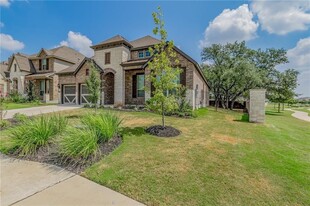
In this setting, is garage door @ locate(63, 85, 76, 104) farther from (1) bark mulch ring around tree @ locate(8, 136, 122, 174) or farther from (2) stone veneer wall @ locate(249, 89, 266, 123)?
(2) stone veneer wall @ locate(249, 89, 266, 123)

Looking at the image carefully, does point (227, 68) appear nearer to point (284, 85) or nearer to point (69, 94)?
point (284, 85)

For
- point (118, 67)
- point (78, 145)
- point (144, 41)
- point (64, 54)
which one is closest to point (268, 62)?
point (144, 41)

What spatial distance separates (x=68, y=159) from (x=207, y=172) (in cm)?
401

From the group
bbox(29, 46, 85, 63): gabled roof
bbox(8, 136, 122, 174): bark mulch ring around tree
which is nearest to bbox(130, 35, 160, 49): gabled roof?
bbox(29, 46, 85, 63): gabled roof

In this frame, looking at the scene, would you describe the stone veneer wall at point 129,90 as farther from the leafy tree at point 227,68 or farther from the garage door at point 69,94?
the leafy tree at point 227,68

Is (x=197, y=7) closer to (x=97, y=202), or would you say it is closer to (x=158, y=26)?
(x=158, y=26)

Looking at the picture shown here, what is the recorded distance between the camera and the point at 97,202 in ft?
10.1

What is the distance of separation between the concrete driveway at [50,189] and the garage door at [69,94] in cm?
1900

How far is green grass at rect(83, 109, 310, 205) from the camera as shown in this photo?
3.32 metres

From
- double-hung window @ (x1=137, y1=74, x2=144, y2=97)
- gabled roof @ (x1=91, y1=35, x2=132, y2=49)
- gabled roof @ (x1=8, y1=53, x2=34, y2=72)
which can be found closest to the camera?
double-hung window @ (x1=137, y1=74, x2=144, y2=97)

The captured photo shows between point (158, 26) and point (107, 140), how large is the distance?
5.56 meters

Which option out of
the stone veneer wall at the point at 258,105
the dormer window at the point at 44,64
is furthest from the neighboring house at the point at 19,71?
the stone veneer wall at the point at 258,105

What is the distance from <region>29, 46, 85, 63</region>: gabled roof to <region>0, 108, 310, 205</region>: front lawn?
1066 inches

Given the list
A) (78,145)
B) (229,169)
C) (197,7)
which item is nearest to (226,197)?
(229,169)
